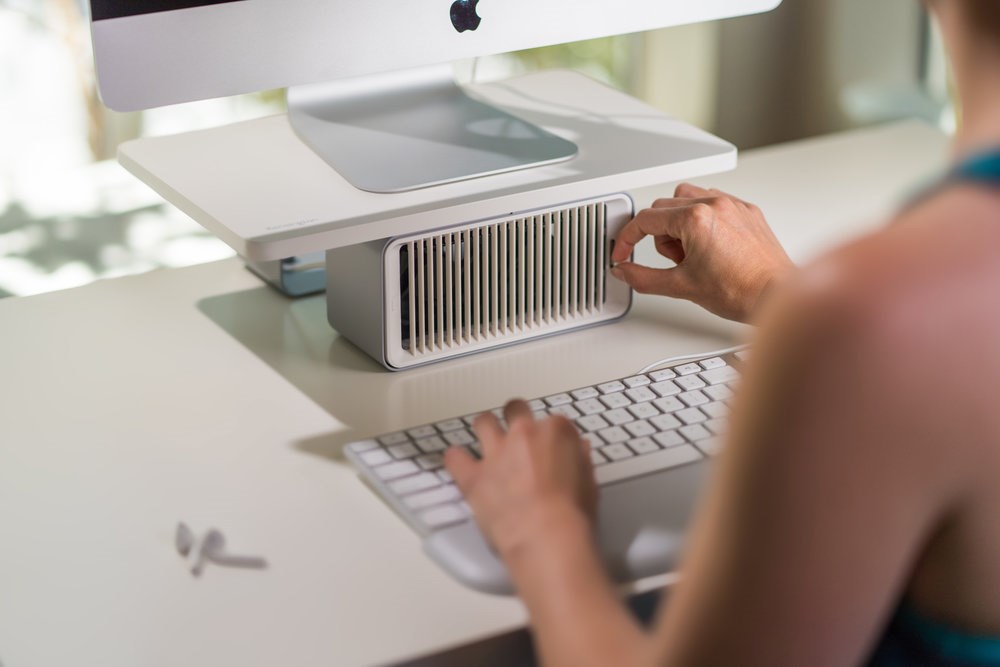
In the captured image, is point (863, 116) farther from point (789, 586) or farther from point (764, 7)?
point (789, 586)

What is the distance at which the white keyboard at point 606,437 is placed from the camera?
0.85m

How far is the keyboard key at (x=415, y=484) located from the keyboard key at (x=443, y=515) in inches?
1.1

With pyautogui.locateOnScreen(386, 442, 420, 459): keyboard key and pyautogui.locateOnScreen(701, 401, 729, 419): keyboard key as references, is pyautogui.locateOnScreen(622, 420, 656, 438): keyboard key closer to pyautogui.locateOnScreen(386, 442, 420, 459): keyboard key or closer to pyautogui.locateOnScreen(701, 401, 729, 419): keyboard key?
pyautogui.locateOnScreen(701, 401, 729, 419): keyboard key

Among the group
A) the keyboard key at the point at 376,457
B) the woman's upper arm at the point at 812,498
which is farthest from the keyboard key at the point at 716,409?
the woman's upper arm at the point at 812,498

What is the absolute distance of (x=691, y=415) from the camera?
0.94 m

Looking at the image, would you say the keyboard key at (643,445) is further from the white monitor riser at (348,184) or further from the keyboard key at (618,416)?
the white monitor riser at (348,184)

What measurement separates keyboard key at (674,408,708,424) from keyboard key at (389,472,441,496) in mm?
191

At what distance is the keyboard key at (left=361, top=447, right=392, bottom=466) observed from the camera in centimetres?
89

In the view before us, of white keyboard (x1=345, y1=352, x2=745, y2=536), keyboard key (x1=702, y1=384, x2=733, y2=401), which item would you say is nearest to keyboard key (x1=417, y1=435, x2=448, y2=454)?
white keyboard (x1=345, y1=352, x2=745, y2=536)

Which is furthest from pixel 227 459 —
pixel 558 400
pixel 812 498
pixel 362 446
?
pixel 812 498

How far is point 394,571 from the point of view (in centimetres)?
79

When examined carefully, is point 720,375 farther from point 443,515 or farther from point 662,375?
point 443,515

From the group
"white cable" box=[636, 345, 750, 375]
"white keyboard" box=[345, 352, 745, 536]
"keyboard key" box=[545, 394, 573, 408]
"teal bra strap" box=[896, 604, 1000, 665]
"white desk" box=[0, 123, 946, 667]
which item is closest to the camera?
"teal bra strap" box=[896, 604, 1000, 665]

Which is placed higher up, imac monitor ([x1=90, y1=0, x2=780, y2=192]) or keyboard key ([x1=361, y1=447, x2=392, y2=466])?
imac monitor ([x1=90, y1=0, x2=780, y2=192])
